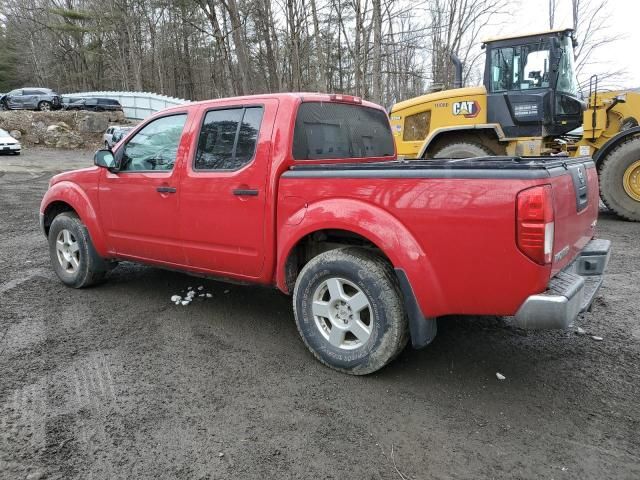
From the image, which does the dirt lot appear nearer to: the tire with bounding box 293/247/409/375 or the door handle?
the tire with bounding box 293/247/409/375

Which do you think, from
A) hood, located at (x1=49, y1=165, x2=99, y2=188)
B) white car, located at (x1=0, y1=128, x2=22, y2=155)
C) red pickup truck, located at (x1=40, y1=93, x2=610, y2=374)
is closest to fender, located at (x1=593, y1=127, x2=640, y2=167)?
red pickup truck, located at (x1=40, y1=93, x2=610, y2=374)

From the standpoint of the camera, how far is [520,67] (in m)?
9.05

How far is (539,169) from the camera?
2613 millimetres

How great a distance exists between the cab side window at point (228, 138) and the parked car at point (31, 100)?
112 feet

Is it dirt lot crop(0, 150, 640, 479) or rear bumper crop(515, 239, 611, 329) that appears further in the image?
rear bumper crop(515, 239, 611, 329)

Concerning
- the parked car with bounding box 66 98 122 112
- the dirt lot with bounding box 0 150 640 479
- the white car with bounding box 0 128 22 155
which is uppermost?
the parked car with bounding box 66 98 122 112

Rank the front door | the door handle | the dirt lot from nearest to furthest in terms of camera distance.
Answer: the dirt lot, the door handle, the front door

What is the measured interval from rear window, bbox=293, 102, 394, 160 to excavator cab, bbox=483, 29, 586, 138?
5328 millimetres

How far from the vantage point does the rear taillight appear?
2564 millimetres

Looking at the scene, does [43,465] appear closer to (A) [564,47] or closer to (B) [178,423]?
(B) [178,423]

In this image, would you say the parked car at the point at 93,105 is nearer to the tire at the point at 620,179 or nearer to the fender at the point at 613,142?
the fender at the point at 613,142

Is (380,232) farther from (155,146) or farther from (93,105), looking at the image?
(93,105)

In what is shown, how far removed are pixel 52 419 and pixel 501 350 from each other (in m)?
3.09

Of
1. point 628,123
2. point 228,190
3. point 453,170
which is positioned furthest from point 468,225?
point 628,123
